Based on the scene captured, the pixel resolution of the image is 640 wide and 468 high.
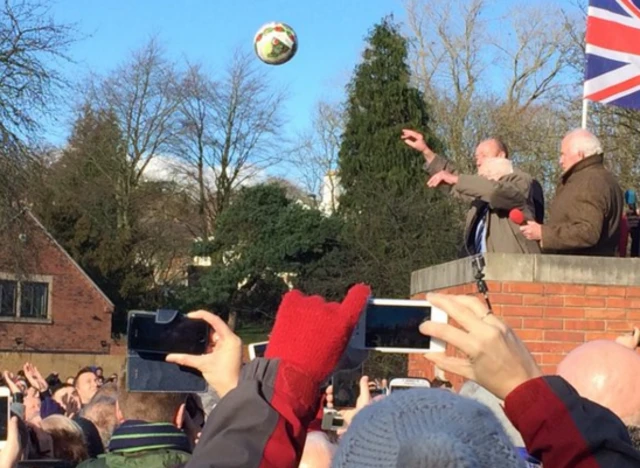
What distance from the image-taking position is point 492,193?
7199 millimetres

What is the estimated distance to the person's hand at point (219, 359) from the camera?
2.67 meters

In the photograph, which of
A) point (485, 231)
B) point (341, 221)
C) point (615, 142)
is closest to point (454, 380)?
point (485, 231)

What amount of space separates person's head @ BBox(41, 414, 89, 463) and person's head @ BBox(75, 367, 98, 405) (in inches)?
153

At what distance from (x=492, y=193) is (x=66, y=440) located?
3.29m

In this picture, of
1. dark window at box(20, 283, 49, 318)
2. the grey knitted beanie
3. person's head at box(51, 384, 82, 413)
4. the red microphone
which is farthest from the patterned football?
dark window at box(20, 283, 49, 318)

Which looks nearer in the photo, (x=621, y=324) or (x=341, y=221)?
(x=621, y=324)

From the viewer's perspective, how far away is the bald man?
284 inches

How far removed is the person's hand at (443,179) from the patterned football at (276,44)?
10504mm

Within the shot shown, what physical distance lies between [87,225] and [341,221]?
15.7 metres

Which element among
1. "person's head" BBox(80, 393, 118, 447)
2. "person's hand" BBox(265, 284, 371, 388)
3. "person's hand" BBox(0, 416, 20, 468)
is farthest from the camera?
"person's head" BBox(80, 393, 118, 447)

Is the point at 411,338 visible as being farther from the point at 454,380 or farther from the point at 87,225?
the point at 87,225

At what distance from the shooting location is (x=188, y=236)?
2088 inches

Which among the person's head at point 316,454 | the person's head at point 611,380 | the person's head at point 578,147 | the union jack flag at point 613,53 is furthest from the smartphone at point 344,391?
the union jack flag at point 613,53

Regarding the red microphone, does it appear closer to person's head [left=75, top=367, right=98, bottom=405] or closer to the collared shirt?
the collared shirt
